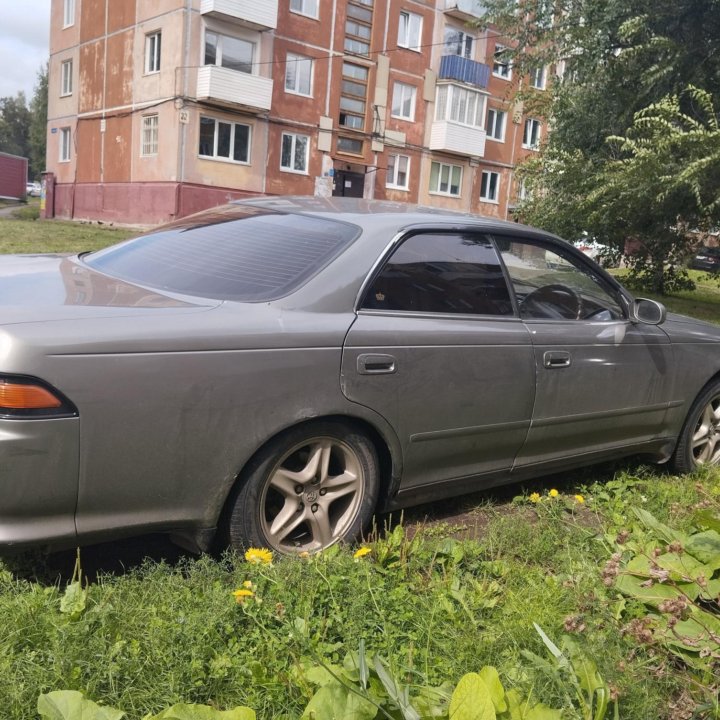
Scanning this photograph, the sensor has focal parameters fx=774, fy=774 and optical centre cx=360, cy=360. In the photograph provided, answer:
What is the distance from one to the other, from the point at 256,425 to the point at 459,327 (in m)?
1.13

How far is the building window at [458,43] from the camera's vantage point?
32250mm

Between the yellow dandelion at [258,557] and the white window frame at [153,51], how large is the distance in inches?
1036

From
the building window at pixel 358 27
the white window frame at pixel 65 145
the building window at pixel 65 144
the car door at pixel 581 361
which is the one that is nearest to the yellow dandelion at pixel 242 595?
the car door at pixel 581 361

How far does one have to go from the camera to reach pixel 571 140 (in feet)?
51.2

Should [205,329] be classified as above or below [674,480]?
above

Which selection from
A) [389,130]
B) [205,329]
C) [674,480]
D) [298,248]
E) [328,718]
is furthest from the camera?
[389,130]

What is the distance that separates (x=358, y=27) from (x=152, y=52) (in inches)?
307

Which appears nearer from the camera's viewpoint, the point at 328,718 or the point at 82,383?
the point at 328,718

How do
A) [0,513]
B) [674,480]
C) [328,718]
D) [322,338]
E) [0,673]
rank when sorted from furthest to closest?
[674,480], [322,338], [0,513], [0,673], [328,718]

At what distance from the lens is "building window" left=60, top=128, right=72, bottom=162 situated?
31.2m

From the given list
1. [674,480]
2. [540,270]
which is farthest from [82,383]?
[674,480]

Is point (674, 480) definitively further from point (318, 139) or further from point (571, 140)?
point (318, 139)

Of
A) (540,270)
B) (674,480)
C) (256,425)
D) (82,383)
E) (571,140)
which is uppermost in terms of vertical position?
(571,140)

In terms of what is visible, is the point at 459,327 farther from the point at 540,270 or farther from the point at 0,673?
the point at 0,673
